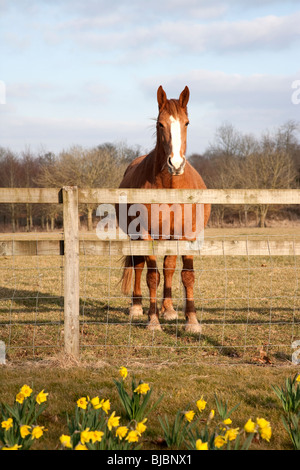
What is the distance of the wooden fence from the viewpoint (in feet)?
16.2

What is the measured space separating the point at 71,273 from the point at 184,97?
289 cm

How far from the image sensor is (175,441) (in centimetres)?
288

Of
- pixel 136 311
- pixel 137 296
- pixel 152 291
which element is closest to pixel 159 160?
pixel 152 291

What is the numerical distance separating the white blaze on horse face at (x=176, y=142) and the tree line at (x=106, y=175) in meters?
25.3

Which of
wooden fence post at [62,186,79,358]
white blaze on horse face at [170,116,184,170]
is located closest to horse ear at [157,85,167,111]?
white blaze on horse face at [170,116,184,170]

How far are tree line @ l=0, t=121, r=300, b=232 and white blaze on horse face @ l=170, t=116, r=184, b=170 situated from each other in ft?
82.9

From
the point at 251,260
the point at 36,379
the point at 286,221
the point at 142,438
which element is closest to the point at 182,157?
the point at 36,379

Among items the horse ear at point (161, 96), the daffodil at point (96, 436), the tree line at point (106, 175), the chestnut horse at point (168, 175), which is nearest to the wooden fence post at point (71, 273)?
the chestnut horse at point (168, 175)

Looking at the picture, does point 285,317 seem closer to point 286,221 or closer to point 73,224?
point 73,224

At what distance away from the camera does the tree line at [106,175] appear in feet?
127

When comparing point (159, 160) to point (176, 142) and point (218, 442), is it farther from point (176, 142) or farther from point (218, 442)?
point (218, 442)

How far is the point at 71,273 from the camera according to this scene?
4.94m

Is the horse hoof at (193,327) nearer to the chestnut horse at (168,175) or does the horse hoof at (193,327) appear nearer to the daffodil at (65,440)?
the chestnut horse at (168,175)
